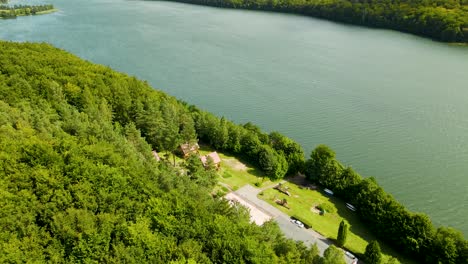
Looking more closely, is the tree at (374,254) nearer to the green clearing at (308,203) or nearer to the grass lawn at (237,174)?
the green clearing at (308,203)

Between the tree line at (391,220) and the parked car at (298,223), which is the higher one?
the tree line at (391,220)

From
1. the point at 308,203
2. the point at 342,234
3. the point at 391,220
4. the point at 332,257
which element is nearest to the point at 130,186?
the point at 332,257

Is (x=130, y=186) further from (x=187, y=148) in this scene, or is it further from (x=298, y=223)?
(x=187, y=148)

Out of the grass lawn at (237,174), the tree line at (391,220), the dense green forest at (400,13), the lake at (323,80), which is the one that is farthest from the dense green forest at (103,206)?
the dense green forest at (400,13)

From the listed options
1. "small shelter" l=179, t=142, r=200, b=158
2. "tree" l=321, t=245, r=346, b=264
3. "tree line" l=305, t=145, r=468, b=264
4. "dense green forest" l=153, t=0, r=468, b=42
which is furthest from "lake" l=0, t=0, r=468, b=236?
"tree" l=321, t=245, r=346, b=264

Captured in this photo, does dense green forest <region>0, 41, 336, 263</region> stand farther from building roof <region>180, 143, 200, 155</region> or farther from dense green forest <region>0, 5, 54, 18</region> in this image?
dense green forest <region>0, 5, 54, 18</region>

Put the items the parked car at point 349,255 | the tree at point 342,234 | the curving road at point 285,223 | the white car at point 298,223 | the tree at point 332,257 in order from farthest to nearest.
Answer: the white car at point 298,223, the curving road at point 285,223, the tree at point 342,234, the parked car at point 349,255, the tree at point 332,257

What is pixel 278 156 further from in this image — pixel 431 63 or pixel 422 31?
pixel 422 31
